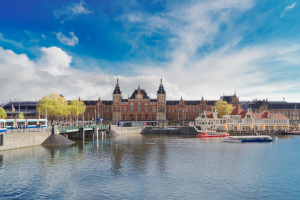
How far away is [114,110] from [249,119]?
7316 centimetres

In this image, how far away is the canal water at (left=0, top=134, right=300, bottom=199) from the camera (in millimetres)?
25250

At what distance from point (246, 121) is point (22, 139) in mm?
92249

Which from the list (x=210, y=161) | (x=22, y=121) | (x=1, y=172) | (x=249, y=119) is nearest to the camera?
(x=1, y=172)

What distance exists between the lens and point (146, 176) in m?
31.4

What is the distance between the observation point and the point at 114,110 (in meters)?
144

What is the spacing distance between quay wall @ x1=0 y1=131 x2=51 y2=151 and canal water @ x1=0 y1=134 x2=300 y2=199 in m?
2.75

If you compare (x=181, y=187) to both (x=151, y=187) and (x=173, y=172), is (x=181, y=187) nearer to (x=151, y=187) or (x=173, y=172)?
(x=151, y=187)

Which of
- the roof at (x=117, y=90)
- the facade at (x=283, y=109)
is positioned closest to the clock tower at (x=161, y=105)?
the roof at (x=117, y=90)

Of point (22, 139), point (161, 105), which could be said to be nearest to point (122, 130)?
point (161, 105)

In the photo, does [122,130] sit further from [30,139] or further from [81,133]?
[30,139]

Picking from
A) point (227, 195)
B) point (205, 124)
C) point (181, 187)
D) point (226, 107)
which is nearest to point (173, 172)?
point (181, 187)

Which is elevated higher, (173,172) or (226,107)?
(226,107)

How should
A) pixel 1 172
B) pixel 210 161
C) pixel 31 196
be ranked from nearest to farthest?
pixel 31 196 < pixel 1 172 < pixel 210 161

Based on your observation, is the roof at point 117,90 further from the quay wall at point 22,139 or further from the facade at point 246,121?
the quay wall at point 22,139
